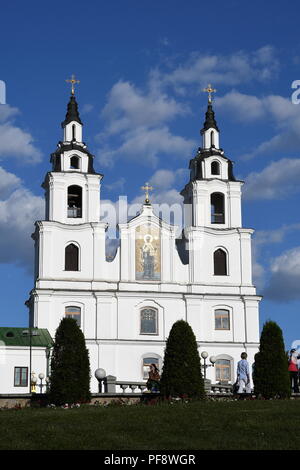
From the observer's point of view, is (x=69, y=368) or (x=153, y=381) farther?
(x=153, y=381)

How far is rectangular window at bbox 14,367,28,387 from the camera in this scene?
159 feet

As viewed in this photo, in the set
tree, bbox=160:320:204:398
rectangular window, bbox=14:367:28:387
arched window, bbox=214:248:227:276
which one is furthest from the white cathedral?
tree, bbox=160:320:204:398

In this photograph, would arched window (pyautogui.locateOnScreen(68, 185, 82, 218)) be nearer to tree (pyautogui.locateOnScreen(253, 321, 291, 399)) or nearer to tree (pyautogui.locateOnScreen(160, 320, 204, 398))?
tree (pyautogui.locateOnScreen(160, 320, 204, 398))

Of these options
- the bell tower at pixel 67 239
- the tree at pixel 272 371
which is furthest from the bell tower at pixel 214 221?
the tree at pixel 272 371

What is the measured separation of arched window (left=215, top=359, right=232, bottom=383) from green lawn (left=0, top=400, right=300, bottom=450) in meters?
28.8

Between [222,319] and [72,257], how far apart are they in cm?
1016

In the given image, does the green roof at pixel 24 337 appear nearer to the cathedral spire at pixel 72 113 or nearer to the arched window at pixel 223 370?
the arched window at pixel 223 370

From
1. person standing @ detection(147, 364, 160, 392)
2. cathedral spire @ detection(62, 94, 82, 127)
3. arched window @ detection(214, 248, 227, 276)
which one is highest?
cathedral spire @ detection(62, 94, 82, 127)

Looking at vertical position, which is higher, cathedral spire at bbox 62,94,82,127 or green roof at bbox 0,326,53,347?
cathedral spire at bbox 62,94,82,127

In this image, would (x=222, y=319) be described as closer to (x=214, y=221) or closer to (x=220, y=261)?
(x=220, y=261)

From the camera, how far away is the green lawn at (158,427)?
59.0 ft

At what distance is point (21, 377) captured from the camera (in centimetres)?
4862

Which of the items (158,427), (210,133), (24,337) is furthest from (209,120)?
(158,427)
